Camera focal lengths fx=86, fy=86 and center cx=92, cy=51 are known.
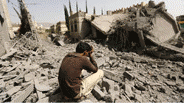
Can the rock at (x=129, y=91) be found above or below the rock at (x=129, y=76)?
below

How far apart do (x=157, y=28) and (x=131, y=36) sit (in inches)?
66.0

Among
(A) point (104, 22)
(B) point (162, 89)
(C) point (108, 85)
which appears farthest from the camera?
(A) point (104, 22)

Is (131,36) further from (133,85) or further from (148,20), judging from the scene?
(133,85)

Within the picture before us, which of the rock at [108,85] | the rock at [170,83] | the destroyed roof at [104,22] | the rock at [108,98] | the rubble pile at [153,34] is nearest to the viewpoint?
the rock at [108,98]

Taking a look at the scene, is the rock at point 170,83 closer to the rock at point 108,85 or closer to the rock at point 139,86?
the rock at point 139,86

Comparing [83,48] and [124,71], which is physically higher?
[83,48]

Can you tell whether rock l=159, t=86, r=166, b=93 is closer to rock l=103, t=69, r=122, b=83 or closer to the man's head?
rock l=103, t=69, r=122, b=83

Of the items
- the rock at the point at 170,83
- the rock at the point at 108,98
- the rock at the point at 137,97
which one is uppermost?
the rock at the point at 108,98

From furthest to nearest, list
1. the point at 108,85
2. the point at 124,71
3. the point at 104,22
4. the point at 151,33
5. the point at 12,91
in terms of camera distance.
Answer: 1. the point at 104,22
2. the point at 151,33
3. the point at 124,71
4. the point at 108,85
5. the point at 12,91

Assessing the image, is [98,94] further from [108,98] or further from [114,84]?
[114,84]

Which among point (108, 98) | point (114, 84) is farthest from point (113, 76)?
point (108, 98)

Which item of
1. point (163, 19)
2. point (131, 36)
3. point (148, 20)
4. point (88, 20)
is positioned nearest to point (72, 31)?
point (88, 20)

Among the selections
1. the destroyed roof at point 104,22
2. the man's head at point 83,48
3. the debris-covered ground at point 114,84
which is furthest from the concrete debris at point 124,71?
the man's head at point 83,48

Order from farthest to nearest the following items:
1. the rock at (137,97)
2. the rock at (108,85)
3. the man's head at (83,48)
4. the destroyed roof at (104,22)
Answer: the destroyed roof at (104,22)
the rock at (108,85)
the rock at (137,97)
the man's head at (83,48)
